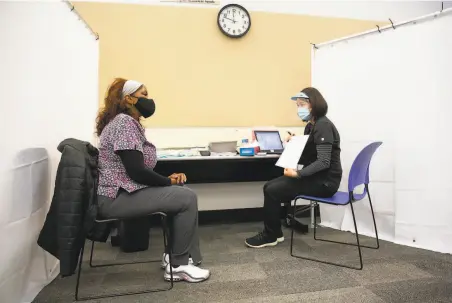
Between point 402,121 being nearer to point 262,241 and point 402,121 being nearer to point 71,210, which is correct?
point 262,241

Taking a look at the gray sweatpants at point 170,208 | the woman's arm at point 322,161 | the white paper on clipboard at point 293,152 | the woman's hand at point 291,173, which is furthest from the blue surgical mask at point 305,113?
the gray sweatpants at point 170,208

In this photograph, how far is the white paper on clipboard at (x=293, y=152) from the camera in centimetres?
211

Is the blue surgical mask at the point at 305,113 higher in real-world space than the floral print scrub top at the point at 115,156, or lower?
higher

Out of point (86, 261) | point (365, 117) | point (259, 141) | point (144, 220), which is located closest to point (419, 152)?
point (365, 117)

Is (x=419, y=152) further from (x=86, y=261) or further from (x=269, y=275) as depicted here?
(x=86, y=261)

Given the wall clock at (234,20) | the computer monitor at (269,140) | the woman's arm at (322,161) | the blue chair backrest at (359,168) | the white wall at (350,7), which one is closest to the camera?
the blue chair backrest at (359,168)

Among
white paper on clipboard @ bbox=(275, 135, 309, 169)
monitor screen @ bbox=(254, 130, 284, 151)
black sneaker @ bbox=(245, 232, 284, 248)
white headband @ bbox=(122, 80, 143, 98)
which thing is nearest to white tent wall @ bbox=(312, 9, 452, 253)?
monitor screen @ bbox=(254, 130, 284, 151)

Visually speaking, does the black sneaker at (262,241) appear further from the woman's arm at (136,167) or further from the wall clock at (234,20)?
the wall clock at (234,20)

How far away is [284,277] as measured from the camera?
1764 mm

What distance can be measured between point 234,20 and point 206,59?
0.49 m

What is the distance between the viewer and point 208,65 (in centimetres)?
299

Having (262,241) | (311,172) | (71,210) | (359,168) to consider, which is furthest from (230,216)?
(71,210)

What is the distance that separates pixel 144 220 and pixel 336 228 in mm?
1734

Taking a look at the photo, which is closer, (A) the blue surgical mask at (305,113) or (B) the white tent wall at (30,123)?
(B) the white tent wall at (30,123)
